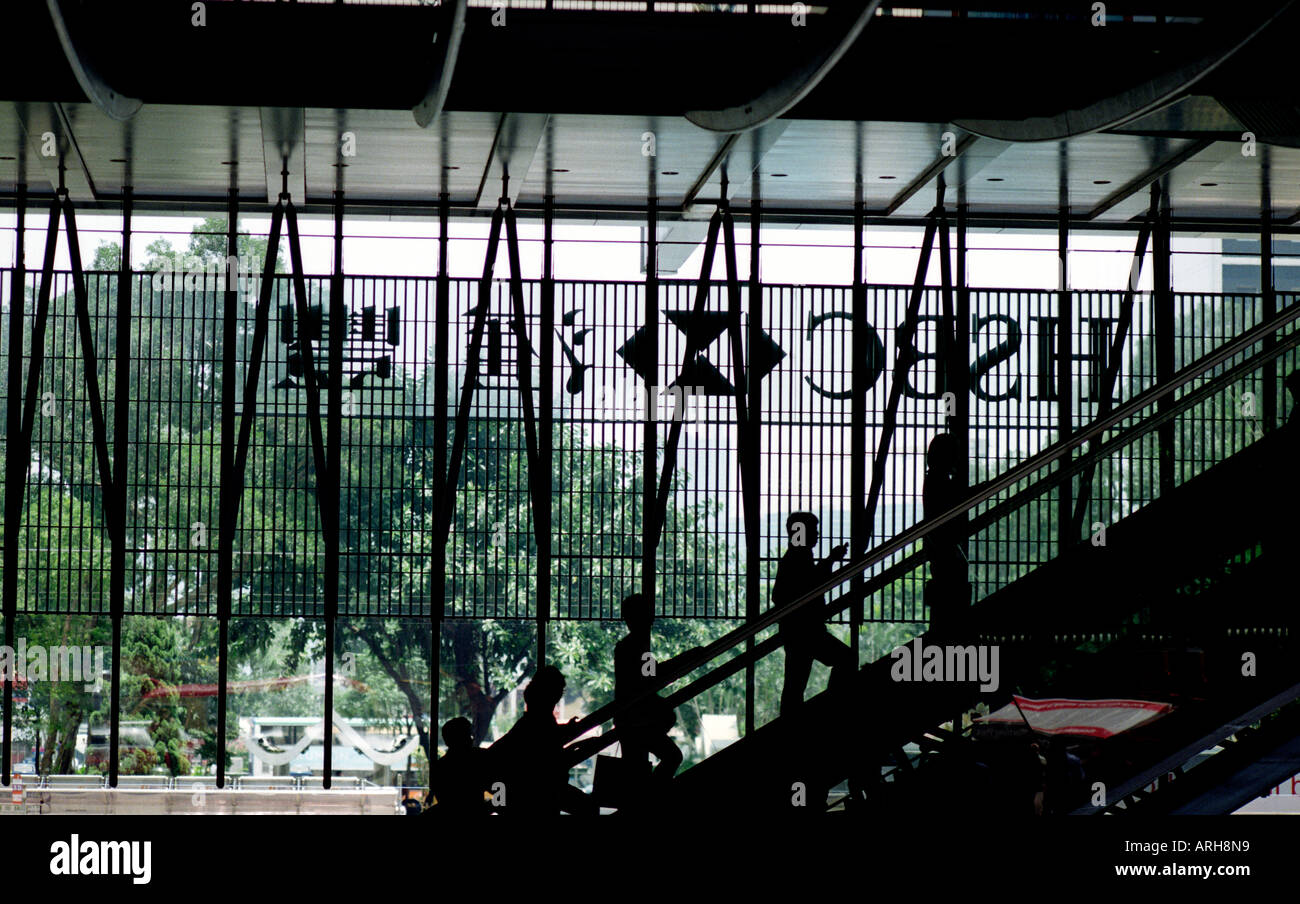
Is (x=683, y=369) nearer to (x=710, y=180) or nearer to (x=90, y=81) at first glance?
(x=710, y=180)

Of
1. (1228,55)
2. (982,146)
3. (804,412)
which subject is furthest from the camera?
(804,412)

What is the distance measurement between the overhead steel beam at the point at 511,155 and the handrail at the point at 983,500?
4354 millimetres

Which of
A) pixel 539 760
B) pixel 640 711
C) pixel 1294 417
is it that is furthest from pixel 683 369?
pixel 539 760

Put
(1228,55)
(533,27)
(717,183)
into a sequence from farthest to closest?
(717,183) → (533,27) → (1228,55)

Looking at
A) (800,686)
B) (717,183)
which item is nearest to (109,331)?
(717,183)

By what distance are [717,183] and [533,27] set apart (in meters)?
3.12

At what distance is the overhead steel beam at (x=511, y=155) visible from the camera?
9352 millimetres

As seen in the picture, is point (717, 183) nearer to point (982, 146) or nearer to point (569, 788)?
point (982, 146)

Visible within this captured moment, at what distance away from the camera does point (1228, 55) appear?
→ 6895mm

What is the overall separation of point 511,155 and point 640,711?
5.75 m

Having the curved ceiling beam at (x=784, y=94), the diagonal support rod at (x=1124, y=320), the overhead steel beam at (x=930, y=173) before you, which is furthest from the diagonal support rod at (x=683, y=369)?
the diagonal support rod at (x=1124, y=320)

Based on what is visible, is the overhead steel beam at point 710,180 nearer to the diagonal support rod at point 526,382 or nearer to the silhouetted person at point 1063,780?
the diagonal support rod at point 526,382

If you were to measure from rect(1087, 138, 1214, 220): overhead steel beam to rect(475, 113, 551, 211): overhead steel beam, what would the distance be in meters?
4.80

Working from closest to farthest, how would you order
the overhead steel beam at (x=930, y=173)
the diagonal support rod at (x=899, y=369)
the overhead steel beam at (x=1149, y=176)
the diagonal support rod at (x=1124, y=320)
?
the overhead steel beam at (x=930, y=173)
the overhead steel beam at (x=1149, y=176)
the diagonal support rod at (x=899, y=369)
the diagonal support rod at (x=1124, y=320)
